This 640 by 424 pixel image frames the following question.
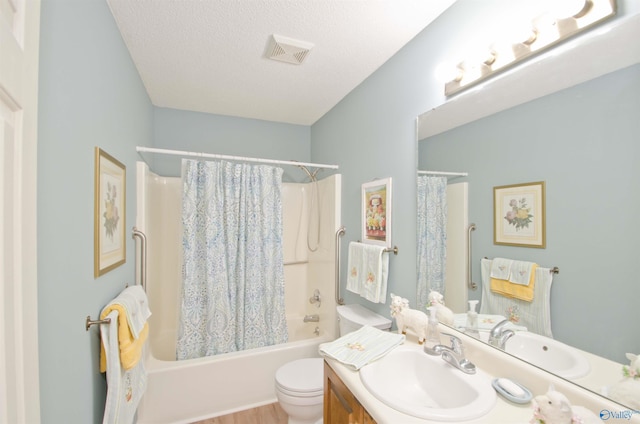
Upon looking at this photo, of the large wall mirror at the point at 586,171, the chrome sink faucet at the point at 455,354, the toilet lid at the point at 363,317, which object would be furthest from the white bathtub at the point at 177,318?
the large wall mirror at the point at 586,171

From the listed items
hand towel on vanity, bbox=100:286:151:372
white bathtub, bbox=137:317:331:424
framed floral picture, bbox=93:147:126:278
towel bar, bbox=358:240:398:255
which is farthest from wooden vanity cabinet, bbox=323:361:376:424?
framed floral picture, bbox=93:147:126:278

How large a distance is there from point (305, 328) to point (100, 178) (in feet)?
7.47

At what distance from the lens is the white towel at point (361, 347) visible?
3.83 ft

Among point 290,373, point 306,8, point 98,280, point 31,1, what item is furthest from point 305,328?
point 31,1

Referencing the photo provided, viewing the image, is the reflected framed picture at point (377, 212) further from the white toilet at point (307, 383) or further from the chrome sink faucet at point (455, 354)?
the chrome sink faucet at point (455, 354)

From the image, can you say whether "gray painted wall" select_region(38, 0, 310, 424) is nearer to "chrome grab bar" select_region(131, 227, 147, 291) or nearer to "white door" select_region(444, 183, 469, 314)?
"chrome grab bar" select_region(131, 227, 147, 291)

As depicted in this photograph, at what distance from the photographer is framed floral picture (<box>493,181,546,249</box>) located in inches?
39.0

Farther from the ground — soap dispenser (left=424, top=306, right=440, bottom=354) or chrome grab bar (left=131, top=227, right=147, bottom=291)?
chrome grab bar (left=131, top=227, right=147, bottom=291)

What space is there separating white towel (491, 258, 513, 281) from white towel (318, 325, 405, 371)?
526 mm

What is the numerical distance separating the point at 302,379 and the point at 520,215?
1.53 metres

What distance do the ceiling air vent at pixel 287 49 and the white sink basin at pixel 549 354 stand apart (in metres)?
1.81

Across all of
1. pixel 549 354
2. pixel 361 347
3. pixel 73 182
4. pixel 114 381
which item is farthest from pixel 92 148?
Result: pixel 549 354

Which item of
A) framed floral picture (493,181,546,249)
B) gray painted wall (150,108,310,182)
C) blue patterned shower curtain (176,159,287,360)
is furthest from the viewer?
gray painted wall (150,108,310,182)

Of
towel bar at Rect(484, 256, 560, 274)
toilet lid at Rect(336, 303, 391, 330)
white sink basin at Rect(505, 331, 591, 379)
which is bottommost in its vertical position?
toilet lid at Rect(336, 303, 391, 330)
